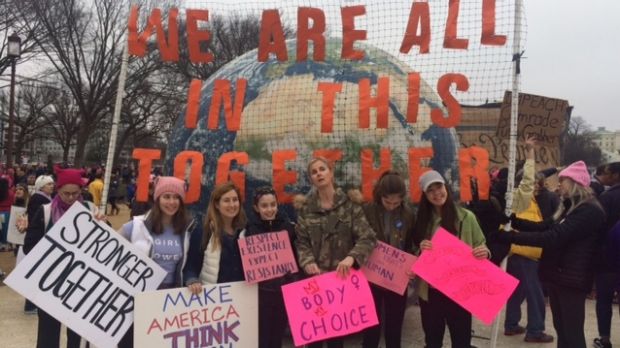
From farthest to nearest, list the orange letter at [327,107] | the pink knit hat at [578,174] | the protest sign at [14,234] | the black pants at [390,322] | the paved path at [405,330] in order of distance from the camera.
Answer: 1. the protest sign at [14,234]
2. the paved path at [405,330]
3. the orange letter at [327,107]
4. the black pants at [390,322]
5. the pink knit hat at [578,174]

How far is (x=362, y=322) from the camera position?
11.6ft

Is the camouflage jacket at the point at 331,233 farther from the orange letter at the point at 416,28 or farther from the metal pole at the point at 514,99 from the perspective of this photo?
the orange letter at the point at 416,28

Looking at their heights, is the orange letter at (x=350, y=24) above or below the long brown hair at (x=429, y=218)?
above

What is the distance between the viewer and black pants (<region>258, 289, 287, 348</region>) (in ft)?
11.8

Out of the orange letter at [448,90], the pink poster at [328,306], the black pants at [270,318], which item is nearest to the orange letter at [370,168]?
the orange letter at [448,90]

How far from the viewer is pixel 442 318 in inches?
143

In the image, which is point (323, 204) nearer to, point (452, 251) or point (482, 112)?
→ point (452, 251)

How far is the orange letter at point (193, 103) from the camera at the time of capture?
15.6 feet

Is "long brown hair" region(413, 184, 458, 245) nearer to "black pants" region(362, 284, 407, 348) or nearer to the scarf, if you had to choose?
"black pants" region(362, 284, 407, 348)

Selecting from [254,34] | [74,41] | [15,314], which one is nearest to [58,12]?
[74,41]

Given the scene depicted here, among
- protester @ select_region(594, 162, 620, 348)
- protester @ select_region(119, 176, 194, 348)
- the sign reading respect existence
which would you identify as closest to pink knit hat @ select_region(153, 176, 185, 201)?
protester @ select_region(119, 176, 194, 348)

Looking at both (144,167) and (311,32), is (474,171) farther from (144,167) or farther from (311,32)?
(144,167)

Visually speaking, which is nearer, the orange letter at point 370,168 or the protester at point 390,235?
the protester at point 390,235

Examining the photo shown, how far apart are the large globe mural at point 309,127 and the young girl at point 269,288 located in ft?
2.72
